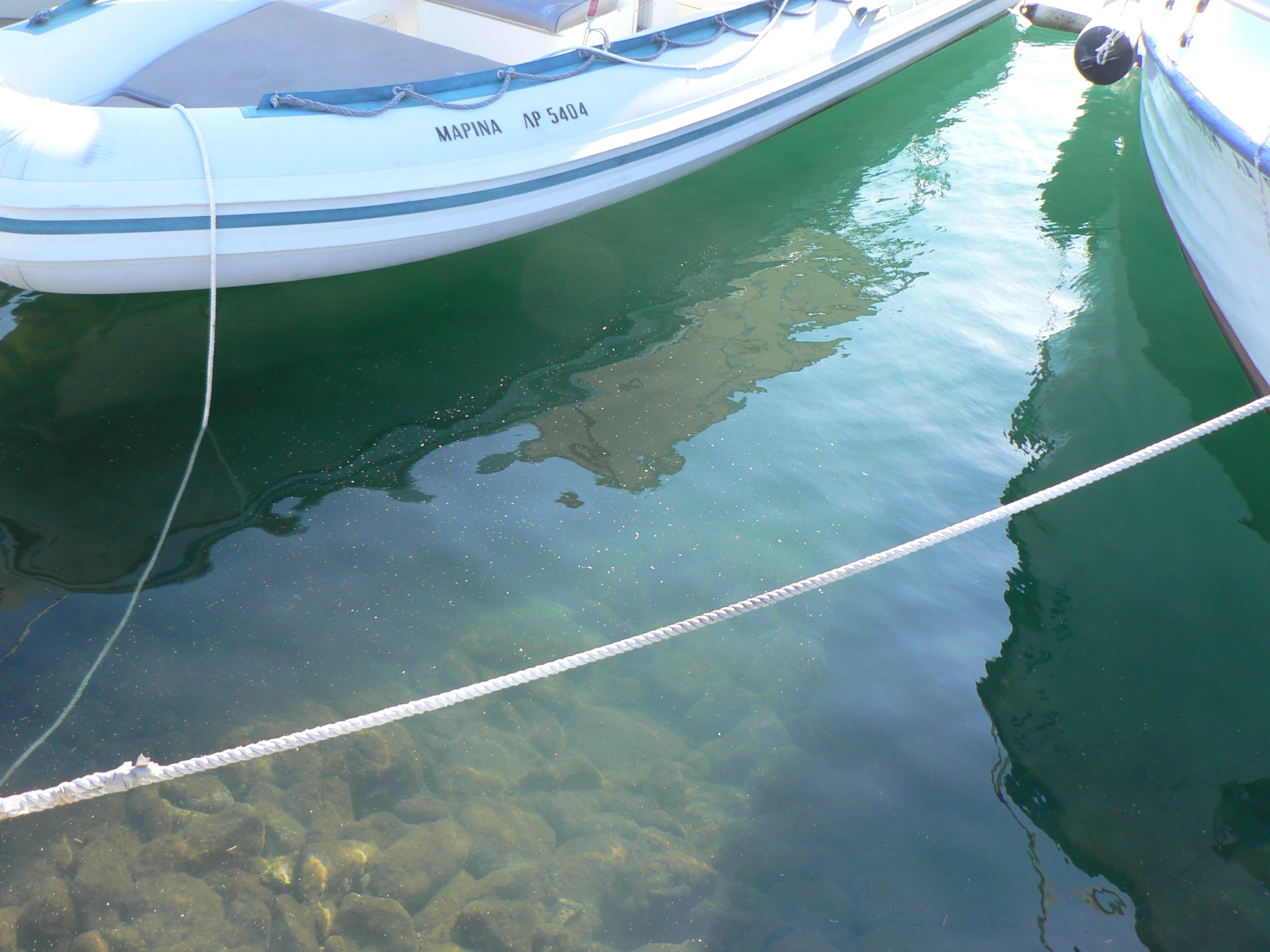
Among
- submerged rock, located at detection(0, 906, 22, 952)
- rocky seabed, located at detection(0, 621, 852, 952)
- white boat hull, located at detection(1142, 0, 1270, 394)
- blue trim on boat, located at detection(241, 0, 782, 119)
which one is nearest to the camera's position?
submerged rock, located at detection(0, 906, 22, 952)

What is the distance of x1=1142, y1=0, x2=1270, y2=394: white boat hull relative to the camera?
3.41 m

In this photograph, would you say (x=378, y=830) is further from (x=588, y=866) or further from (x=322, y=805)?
(x=588, y=866)

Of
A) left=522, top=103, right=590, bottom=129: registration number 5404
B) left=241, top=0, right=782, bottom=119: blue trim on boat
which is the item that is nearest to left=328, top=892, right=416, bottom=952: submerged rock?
left=241, top=0, right=782, bottom=119: blue trim on boat

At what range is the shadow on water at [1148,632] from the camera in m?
2.38

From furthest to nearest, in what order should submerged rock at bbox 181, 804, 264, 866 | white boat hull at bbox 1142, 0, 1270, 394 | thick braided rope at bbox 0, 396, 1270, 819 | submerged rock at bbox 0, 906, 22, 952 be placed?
white boat hull at bbox 1142, 0, 1270, 394, submerged rock at bbox 181, 804, 264, 866, submerged rock at bbox 0, 906, 22, 952, thick braided rope at bbox 0, 396, 1270, 819

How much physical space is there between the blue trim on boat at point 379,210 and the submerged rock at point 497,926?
8.67ft

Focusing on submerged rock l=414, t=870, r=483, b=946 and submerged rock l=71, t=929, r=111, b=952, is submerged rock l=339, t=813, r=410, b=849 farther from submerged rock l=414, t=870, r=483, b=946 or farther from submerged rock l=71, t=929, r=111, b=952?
submerged rock l=71, t=929, r=111, b=952

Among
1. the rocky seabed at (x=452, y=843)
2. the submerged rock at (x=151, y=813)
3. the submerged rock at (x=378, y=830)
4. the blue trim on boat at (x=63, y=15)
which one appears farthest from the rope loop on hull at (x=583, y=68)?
the submerged rock at (x=378, y=830)

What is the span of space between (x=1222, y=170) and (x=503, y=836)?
367 cm

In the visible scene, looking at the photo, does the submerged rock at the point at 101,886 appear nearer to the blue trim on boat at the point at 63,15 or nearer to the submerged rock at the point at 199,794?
the submerged rock at the point at 199,794

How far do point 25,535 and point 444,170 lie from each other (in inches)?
82.9

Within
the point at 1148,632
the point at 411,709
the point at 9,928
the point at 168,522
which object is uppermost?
the point at 411,709

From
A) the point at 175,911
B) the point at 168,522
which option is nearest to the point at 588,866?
the point at 175,911

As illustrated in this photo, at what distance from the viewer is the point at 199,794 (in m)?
2.38
